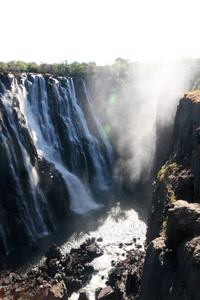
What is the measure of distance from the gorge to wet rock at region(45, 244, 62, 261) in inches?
5.4

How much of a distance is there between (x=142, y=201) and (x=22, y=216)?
17.2 m

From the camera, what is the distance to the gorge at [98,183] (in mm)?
12160

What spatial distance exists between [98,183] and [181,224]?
31038 millimetres

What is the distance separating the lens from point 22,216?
88.0 feet

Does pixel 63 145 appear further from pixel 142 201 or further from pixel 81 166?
pixel 142 201

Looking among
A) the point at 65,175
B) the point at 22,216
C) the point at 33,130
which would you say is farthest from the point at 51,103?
the point at 22,216

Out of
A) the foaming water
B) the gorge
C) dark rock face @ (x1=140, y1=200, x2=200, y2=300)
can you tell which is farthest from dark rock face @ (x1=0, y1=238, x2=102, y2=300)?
dark rock face @ (x1=140, y1=200, x2=200, y2=300)

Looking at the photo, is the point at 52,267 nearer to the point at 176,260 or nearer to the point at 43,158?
the point at 176,260

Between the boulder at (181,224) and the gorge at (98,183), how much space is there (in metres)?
0.05

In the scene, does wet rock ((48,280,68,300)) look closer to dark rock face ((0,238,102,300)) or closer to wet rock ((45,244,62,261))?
dark rock face ((0,238,102,300))

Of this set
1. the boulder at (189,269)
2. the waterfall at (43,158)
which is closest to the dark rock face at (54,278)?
the waterfall at (43,158)

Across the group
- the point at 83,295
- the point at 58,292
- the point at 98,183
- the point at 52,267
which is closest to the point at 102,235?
the point at 52,267

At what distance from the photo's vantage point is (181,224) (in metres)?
11.0

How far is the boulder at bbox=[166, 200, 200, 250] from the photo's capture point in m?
10.6
